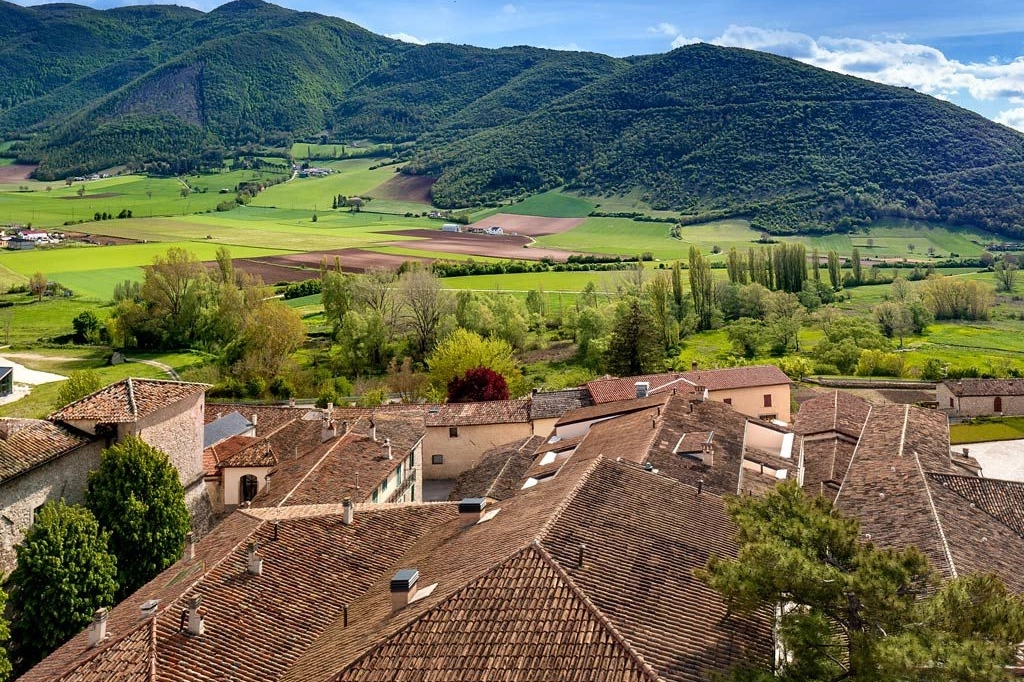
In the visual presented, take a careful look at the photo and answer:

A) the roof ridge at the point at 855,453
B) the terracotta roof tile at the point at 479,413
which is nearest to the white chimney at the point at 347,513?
the roof ridge at the point at 855,453

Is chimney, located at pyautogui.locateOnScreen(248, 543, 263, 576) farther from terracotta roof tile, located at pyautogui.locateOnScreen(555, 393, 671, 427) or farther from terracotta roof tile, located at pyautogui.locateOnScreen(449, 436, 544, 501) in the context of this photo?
terracotta roof tile, located at pyautogui.locateOnScreen(555, 393, 671, 427)

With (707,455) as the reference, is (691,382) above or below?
below

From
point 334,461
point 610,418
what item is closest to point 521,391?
point 610,418

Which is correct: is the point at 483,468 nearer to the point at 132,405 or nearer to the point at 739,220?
the point at 132,405

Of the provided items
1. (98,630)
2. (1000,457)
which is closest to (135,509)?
(98,630)

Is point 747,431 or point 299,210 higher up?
point 299,210

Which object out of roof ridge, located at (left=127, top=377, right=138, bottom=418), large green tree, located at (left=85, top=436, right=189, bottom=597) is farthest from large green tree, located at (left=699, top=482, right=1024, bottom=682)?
roof ridge, located at (left=127, top=377, right=138, bottom=418)

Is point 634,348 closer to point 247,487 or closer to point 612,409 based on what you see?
point 612,409
